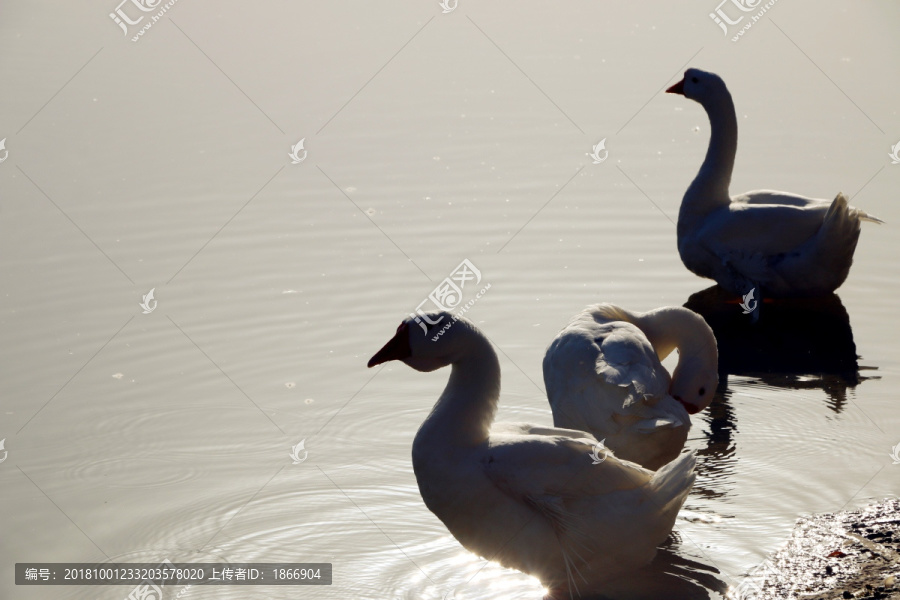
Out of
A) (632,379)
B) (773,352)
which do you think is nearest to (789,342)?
(773,352)

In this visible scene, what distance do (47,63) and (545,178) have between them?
7500mm

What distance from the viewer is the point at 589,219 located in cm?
1080

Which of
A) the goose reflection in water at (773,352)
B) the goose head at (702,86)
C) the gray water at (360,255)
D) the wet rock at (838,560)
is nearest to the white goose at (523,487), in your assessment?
the gray water at (360,255)

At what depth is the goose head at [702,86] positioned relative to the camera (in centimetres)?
1030

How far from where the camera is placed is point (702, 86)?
1036 cm

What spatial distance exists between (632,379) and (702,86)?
4.93 metres

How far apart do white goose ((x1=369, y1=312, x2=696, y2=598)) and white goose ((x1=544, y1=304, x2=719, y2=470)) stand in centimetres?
72

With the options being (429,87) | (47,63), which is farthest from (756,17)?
(47,63)

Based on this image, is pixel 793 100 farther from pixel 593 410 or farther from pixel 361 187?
pixel 593 410

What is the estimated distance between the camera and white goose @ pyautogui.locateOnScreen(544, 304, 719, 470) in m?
6.30

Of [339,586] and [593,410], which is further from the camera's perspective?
[593,410]

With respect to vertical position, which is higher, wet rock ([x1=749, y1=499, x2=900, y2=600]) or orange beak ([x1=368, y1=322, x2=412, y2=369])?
orange beak ([x1=368, y1=322, x2=412, y2=369])

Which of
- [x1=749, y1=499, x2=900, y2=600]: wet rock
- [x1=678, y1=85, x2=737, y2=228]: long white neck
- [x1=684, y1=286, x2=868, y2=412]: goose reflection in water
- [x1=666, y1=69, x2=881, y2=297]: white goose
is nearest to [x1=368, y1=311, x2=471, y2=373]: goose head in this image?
[x1=749, y1=499, x2=900, y2=600]: wet rock

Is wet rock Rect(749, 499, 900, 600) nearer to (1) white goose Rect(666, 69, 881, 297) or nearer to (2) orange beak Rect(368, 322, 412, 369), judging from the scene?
(2) orange beak Rect(368, 322, 412, 369)
